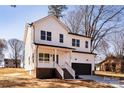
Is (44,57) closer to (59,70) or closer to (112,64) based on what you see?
(59,70)

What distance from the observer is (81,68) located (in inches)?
603

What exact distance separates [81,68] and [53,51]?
7.59 feet

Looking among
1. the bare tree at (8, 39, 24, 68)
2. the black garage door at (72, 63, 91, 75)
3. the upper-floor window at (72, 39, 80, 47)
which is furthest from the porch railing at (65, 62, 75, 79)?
the bare tree at (8, 39, 24, 68)

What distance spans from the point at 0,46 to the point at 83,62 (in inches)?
192

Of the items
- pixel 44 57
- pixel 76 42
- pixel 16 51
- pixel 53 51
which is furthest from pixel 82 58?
pixel 16 51

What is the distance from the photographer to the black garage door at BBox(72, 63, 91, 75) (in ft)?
49.4

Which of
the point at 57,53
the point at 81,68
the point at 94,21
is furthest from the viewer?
the point at 94,21

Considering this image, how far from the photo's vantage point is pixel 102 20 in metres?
16.4

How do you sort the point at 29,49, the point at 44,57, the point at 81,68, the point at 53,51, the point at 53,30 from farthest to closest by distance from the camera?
the point at 81,68 → the point at 29,49 → the point at 53,30 → the point at 53,51 → the point at 44,57

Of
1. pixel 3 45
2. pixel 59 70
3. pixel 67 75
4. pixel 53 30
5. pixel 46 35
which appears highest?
pixel 53 30

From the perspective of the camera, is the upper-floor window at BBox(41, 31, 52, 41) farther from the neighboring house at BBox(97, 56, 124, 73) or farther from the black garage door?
the neighboring house at BBox(97, 56, 124, 73)
